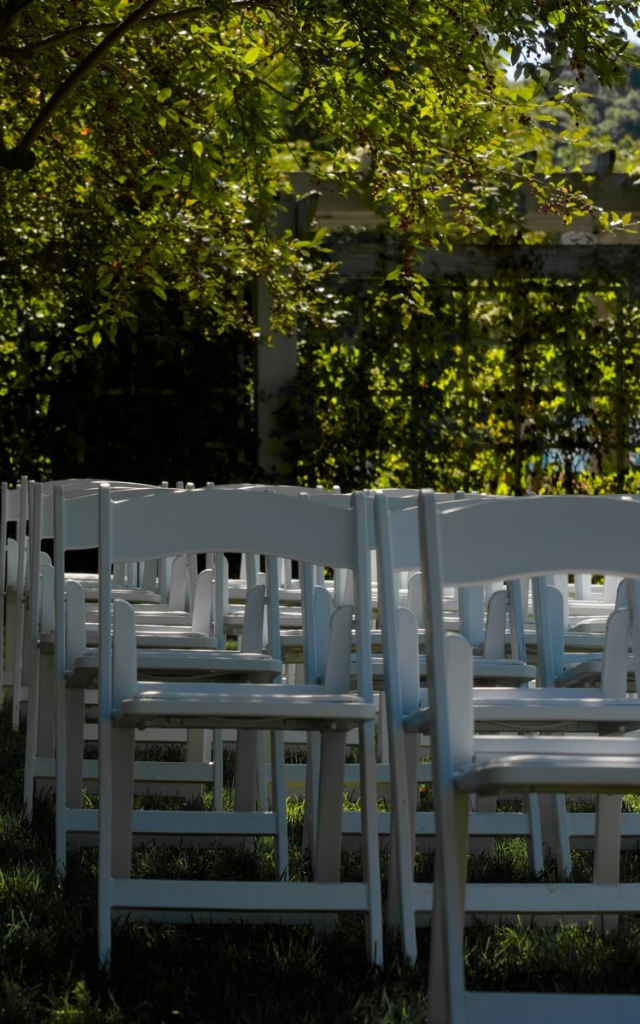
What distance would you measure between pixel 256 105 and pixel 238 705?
339 cm

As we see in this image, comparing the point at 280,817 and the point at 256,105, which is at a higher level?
the point at 256,105

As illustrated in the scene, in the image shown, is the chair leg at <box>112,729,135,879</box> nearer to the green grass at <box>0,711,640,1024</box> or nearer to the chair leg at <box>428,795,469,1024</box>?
the green grass at <box>0,711,640,1024</box>

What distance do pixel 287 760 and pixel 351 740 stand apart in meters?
0.53

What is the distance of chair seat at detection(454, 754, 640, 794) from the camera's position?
1.95 meters

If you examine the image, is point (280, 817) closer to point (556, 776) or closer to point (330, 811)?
point (330, 811)

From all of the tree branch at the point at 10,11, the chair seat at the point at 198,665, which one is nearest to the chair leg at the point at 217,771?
the chair seat at the point at 198,665

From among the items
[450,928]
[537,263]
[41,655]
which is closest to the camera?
[450,928]

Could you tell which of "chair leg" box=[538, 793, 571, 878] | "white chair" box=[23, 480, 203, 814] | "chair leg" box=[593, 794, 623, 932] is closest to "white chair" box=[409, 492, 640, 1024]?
"chair leg" box=[593, 794, 623, 932]

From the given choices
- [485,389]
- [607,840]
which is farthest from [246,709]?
[485,389]

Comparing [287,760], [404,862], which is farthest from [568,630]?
[404,862]

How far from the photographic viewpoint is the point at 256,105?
5.34 meters

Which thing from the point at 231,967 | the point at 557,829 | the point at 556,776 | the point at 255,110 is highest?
the point at 255,110

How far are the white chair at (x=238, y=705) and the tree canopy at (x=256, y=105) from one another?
220cm

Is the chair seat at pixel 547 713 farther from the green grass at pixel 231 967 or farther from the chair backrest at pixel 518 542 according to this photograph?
the green grass at pixel 231 967
